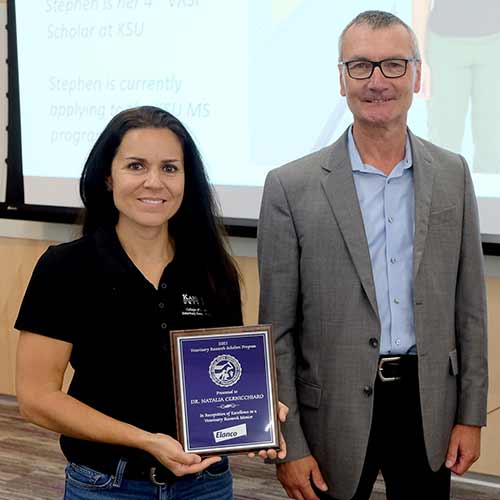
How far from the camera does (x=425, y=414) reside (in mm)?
1978

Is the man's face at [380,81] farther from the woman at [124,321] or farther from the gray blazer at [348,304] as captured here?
the woman at [124,321]

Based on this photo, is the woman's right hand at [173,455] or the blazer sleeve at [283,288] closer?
the woman's right hand at [173,455]

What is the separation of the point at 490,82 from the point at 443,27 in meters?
0.30

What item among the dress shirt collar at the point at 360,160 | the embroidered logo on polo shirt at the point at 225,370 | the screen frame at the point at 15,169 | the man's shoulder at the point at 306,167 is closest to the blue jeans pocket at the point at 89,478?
the embroidered logo on polo shirt at the point at 225,370

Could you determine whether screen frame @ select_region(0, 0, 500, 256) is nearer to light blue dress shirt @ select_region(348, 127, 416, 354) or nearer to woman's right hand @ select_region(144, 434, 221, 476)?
light blue dress shirt @ select_region(348, 127, 416, 354)

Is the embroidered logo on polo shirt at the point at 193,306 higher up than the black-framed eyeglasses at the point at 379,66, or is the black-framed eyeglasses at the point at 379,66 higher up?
the black-framed eyeglasses at the point at 379,66

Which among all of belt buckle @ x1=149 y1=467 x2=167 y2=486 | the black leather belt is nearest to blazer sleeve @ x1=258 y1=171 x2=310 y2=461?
the black leather belt

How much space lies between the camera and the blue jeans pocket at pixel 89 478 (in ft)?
5.31

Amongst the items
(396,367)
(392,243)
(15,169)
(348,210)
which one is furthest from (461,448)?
(15,169)

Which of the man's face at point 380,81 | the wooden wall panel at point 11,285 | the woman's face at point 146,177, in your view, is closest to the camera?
the woman's face at point 146,177

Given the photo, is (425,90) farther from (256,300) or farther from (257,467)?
(257,467)

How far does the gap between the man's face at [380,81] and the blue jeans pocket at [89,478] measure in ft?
3.21

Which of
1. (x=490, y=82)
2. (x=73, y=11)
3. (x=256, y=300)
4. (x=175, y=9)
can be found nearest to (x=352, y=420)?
(x=490, y=82)

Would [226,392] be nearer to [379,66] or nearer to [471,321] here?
[471,321]
